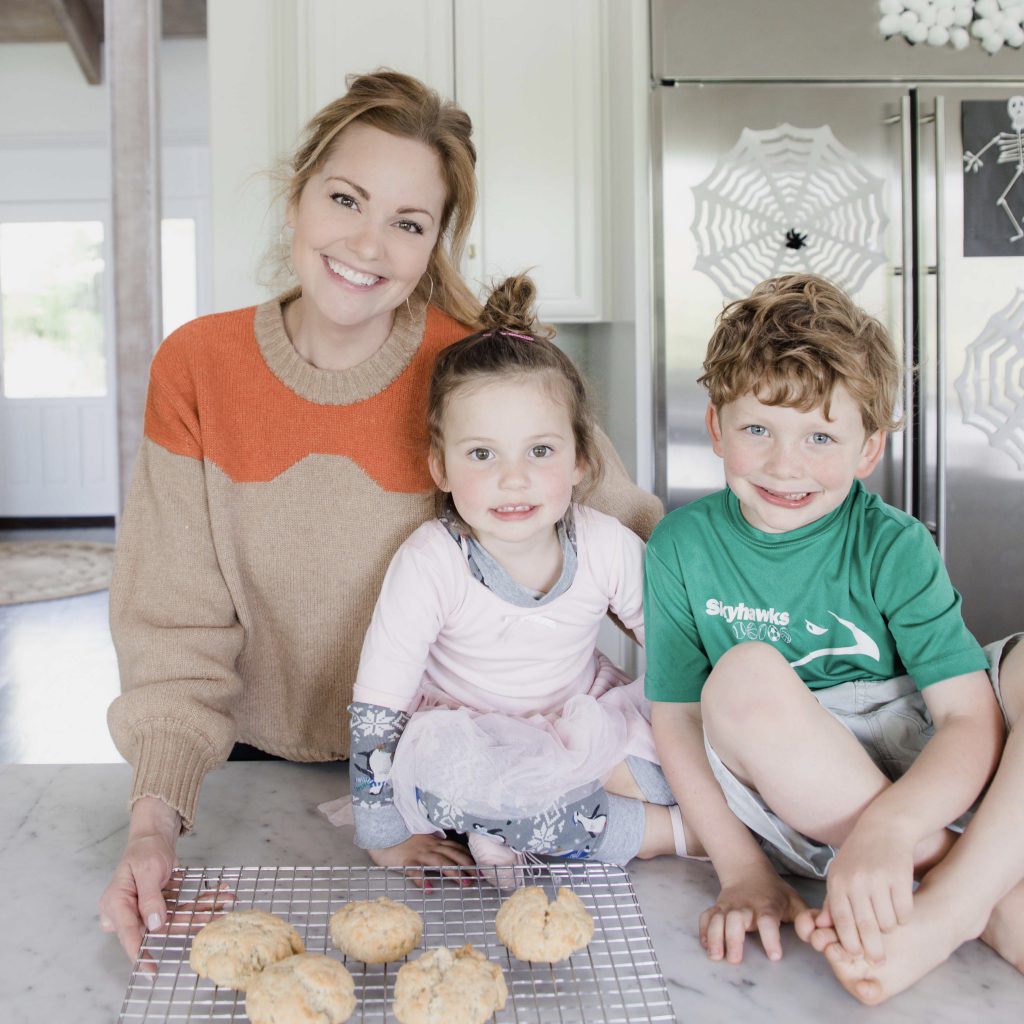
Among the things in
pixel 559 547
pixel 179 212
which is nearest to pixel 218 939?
pixel 559 547

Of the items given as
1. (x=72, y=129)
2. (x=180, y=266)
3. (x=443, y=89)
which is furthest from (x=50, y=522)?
(x=443, y=89)

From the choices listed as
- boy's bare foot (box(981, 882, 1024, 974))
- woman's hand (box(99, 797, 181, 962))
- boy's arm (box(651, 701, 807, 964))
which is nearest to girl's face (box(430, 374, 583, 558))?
boy's arm (box(651, 701, 807, 964))

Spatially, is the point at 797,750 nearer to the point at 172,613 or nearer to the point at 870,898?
the point at 870,898

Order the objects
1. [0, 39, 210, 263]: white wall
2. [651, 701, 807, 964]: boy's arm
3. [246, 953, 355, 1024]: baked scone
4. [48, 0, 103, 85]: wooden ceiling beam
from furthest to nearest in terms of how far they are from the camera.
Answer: [0, 39, 210, 263]: white wall, [48, 0, 103, 85]: wooden ceiling beam, [651, 701, 807, 964]: boy's arm, [246, 953, 355, 1024]: baked scone

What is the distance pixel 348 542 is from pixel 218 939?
63 centimetres

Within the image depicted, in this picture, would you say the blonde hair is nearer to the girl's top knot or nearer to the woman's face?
the girl's top knot

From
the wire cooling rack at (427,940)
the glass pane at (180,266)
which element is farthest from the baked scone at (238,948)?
the glass pane at (180,266)

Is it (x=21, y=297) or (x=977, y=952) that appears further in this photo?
(x=21, y=297)

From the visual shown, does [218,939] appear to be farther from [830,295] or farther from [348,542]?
[830,295]

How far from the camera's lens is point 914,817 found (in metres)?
0.94

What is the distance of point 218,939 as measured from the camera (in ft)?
2.81

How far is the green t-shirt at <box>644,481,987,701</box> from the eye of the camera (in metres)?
1.11

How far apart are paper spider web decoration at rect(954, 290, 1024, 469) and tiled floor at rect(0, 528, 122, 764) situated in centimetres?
222

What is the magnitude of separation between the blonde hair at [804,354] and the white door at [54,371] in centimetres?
667
